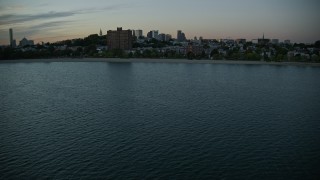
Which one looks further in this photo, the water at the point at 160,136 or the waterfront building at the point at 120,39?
the waterfront building at the point at 120,39

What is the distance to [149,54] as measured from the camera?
15475 cm

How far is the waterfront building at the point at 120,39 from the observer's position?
182 m

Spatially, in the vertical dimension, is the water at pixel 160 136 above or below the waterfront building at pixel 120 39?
Answer: below

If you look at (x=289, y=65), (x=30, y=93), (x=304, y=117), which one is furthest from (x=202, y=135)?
(x=289, y=65)

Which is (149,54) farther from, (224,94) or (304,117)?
(304,117)

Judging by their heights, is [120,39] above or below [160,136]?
above

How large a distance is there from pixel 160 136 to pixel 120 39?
157404mm

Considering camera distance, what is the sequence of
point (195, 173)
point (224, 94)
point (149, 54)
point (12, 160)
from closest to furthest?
point (195, 173) < point (12, 160) < point (224, 94) < point (149, 54)

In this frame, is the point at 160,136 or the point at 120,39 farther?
the point at 120,39

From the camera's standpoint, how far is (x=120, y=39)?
183 metres

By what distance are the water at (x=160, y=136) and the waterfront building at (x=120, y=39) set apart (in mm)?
130336

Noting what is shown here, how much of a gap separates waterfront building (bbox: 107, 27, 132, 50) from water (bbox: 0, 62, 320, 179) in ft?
428

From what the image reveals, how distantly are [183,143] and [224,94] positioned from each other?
27.5m

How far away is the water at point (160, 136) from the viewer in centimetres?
2288
